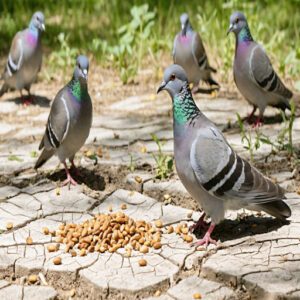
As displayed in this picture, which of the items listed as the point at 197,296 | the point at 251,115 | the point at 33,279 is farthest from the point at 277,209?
the point at 251,115

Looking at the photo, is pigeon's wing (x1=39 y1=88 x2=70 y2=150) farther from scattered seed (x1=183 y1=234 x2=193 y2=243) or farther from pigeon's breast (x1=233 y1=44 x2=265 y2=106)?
pigeon's breast (x1=233 y1=44 x2=265 y2=106)

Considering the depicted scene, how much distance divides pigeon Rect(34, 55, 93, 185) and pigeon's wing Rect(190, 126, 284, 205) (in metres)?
1.13

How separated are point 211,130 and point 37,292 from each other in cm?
120

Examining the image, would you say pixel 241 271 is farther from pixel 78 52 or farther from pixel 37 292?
pixel 78 52

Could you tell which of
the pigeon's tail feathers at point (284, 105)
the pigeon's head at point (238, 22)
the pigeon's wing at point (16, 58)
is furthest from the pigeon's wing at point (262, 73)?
the pigeon's wing at point (16, 58)

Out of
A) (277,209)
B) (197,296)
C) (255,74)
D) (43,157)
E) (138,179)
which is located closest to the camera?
(197,296)

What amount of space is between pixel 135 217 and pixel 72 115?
31.9 inches

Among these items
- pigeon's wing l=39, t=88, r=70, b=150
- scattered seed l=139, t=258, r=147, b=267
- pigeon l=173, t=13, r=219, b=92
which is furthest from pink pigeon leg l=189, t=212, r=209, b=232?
pigeon l=173, t=13, r=219, b=92

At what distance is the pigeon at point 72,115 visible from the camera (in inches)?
182

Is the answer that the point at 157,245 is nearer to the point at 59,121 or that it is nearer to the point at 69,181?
the point at 69,181

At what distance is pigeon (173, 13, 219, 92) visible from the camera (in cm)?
664

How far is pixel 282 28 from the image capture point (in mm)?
8289

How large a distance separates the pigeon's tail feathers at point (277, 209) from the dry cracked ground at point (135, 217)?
0.09 meters

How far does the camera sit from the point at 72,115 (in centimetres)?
462
